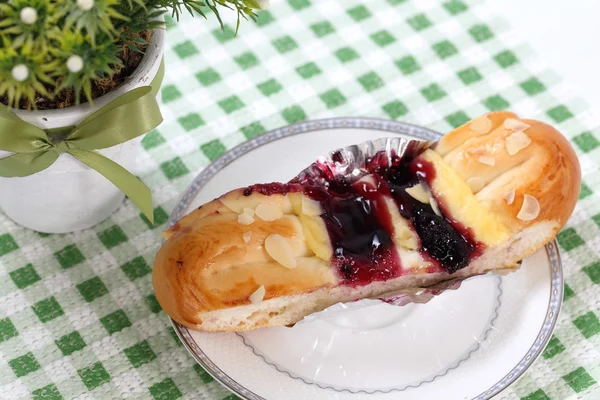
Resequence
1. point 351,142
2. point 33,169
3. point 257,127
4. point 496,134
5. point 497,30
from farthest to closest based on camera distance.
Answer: point 497,30
point 257,127
point 351,142
point 496,134
point 33,169

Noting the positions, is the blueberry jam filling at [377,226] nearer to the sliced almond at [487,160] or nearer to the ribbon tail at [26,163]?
the sliced almond at [487,160]

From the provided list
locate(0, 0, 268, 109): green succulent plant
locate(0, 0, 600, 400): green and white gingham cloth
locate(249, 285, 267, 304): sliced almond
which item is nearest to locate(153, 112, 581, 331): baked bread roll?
locate(249, 285, 267, 304): sliced almond

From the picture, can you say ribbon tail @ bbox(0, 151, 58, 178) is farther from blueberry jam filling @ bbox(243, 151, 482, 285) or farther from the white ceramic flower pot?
blueberry jam filling @ bbox(243, 151, 482, 285)

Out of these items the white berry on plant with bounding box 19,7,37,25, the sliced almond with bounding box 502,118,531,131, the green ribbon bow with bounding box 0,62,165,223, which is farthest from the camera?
the sliced almond with bounding box 502,118,531,131

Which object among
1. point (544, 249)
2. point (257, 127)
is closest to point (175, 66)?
point (257, 127)

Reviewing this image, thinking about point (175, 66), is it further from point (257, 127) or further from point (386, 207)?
point (386, 207)

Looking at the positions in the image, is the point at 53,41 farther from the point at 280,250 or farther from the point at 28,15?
the point at 280,250

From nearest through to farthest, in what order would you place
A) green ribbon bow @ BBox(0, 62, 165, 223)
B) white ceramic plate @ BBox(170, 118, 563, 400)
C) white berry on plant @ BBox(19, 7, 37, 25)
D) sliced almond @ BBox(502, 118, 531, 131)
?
white berry on plant @ BBox(19, 7, 37, 25) < green ribbon bow @ BBox(0, 62, 165, 223) < white ceramic plate @ BBox(170, 118, 563, 400) < sliced almond @ BBox(502, 118, 531, 131)
